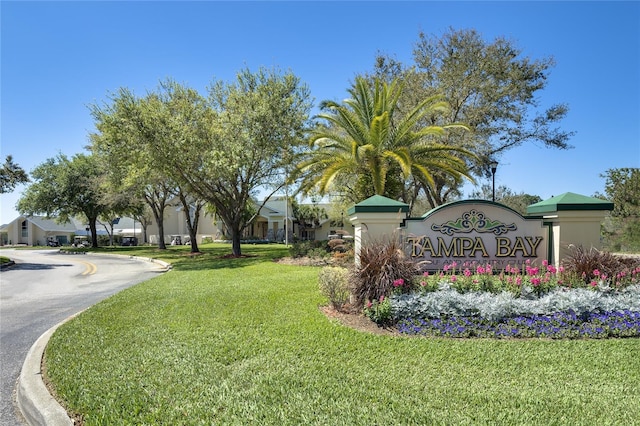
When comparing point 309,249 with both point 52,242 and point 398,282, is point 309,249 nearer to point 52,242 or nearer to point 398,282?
point 398,282

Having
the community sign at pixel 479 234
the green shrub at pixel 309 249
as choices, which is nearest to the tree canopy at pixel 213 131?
the green shrub at pixel 309 249

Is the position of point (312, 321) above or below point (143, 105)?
below

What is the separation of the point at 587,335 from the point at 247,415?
187 inches

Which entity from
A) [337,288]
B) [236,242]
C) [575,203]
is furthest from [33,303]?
[236,242]

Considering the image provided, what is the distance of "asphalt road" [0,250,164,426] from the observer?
5219 mm

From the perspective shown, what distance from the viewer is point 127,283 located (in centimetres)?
1364

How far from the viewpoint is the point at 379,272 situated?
6746mm

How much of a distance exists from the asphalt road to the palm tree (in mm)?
8671

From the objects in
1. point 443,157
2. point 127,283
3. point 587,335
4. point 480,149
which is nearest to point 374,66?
point 480,149

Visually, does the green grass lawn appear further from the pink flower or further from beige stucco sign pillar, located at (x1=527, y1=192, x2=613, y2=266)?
beige stucco sign pillar, located at (x1=527, y1=192, x2=613, y2=266)

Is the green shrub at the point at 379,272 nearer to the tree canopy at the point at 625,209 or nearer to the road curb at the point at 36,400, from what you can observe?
the road curb at the point at 36,400

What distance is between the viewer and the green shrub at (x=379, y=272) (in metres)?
6.67

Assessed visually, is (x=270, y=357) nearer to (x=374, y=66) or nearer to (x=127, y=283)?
(x=127, y=283)

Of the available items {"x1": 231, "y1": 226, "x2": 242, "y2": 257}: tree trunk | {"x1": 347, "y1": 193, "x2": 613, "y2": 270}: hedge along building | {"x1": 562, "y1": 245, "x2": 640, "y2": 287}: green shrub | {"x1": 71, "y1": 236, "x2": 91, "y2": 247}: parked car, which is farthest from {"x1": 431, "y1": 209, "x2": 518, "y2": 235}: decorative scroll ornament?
{"x1": 71, "y1": 236, "x2": 91, "y2": 247}: parked car
